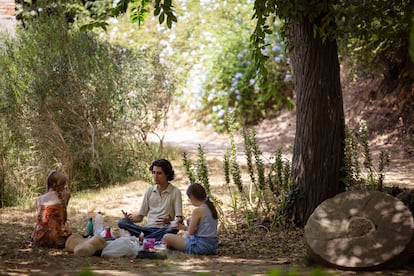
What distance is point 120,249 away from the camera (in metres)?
6.60

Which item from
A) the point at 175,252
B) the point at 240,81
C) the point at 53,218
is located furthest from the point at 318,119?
the point at 240,81

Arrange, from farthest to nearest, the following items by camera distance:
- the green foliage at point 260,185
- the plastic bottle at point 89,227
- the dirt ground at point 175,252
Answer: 1. the green foliage at point 260,185
2. the plastic bottle at point 89,227
3. the dirt ground at point 175,252

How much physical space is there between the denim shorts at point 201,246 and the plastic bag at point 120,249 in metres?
0.55

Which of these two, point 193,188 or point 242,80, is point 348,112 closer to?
point 242,80

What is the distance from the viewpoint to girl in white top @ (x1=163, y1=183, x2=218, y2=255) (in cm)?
691

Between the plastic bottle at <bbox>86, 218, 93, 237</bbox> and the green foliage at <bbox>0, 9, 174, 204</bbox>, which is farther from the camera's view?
the green foliage at <bbox>0, 9, 174, 204</bbox>

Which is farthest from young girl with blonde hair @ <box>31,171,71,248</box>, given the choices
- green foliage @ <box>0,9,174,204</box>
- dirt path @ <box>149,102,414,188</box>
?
dirt path @ <box>149,102,414,188</box>

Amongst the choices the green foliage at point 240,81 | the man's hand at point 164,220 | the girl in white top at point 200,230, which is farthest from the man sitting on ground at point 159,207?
the green foliage at point 240,81

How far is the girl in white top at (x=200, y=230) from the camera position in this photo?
6906mm

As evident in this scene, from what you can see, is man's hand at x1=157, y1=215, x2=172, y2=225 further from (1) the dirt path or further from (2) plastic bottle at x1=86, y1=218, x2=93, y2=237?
(1) the dirt path

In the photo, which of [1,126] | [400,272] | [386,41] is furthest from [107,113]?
[400,272]

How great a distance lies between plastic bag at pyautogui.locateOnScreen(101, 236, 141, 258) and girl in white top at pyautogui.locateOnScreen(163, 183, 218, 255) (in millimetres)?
508

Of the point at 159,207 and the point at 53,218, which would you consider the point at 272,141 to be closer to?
the point at 159,207

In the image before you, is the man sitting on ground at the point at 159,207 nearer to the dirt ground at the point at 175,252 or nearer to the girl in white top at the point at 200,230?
the girl in white top at the point at 200,230
